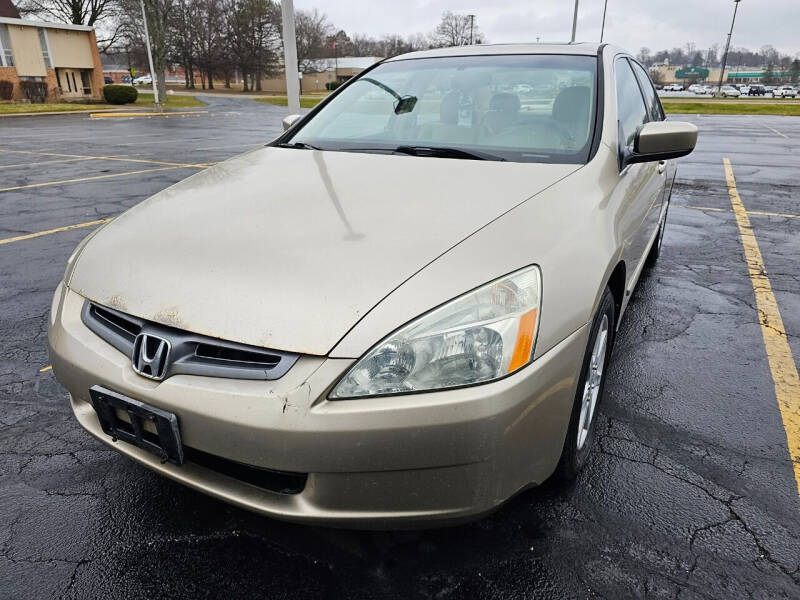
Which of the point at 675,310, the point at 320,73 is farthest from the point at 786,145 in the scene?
the point at 320,73

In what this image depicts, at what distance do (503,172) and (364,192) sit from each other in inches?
21.7

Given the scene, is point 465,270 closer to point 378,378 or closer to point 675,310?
point 378,378

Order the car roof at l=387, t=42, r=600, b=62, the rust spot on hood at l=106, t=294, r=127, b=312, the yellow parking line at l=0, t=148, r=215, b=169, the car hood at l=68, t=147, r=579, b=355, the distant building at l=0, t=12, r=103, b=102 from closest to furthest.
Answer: the car hood at l=68, t=147, r=579, b=355
the rust spot on hood at l=106, t=294, r=127, b=312
the car roof at l=387, t=42, r=600, b=62
the yellow parking line at l=0, t=148, r=215, b=169
the distant building at l=0, t=12, r=103, b=102

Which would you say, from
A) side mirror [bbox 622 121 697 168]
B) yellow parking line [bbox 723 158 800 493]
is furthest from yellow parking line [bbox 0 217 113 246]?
yellow parking line [bbox 723 158 800 493]

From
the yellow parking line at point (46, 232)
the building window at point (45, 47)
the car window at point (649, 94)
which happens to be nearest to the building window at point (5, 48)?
the building window at point (45, 47)

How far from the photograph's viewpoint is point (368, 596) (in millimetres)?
1684

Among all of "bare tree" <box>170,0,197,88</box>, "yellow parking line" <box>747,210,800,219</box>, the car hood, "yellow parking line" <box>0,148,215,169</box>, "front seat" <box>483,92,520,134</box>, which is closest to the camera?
the car hood

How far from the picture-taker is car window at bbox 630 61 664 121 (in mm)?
3779

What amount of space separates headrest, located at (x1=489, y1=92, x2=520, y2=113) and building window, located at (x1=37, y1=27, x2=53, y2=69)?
136 feet

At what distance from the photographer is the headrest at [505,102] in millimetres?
2779

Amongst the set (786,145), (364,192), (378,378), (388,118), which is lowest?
(786,145)

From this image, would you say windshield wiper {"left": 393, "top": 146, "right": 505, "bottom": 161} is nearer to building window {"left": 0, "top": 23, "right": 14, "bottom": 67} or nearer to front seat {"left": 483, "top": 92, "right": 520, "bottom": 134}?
front seat {"left": 483, "top": 92, "right": 520, "bottom": 134}

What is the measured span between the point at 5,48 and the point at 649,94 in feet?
133

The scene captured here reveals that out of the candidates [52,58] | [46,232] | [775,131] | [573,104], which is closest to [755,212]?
[573,104]
